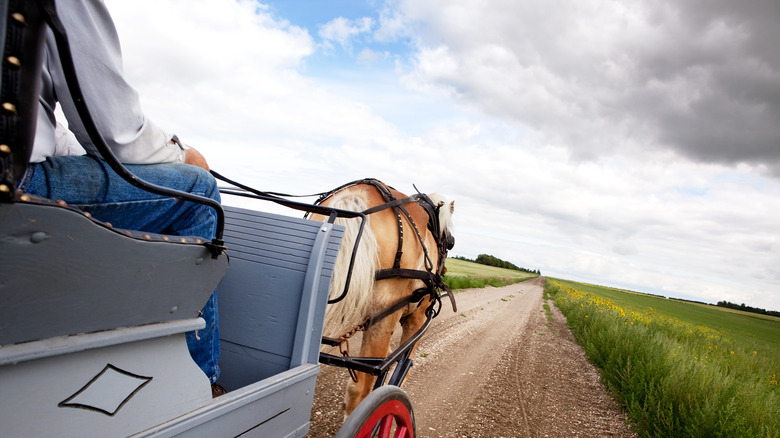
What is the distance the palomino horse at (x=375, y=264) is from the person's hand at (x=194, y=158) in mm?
1067

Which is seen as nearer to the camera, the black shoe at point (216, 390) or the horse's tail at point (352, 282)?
the black shoe at point (216, 390)

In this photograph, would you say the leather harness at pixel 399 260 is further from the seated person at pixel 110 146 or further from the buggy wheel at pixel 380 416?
the seated person at pixel 110 146

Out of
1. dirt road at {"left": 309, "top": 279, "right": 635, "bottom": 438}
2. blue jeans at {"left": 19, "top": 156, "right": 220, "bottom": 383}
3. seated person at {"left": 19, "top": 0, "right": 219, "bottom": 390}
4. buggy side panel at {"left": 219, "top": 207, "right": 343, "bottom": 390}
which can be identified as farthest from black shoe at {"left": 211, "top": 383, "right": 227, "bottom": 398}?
dirt road at {"left": 309, "top": 279, "right": 635, "bottom": 438}

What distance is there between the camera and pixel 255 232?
6.10 ft

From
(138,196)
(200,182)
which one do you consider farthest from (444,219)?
(138,196)

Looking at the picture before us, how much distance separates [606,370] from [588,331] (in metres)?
3.42

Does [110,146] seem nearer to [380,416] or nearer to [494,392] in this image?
[380,416]

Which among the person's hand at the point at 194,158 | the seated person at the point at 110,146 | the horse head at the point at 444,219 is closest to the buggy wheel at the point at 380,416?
the seated person at the point at 110,146

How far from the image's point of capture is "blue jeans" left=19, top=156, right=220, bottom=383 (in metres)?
1.05

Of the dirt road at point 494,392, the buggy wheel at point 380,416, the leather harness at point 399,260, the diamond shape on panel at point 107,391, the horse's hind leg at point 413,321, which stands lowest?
the dirt road at point 494,392

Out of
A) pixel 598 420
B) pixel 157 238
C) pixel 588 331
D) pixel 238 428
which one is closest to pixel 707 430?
pixel 598 420

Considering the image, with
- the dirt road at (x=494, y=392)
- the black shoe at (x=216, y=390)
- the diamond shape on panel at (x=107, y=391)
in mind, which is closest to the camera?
the diamond shape on panel at (x=107, y=391)

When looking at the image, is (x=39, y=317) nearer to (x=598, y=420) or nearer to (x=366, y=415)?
(x=366, y=415)

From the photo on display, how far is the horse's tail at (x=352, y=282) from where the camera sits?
99.8 inches
